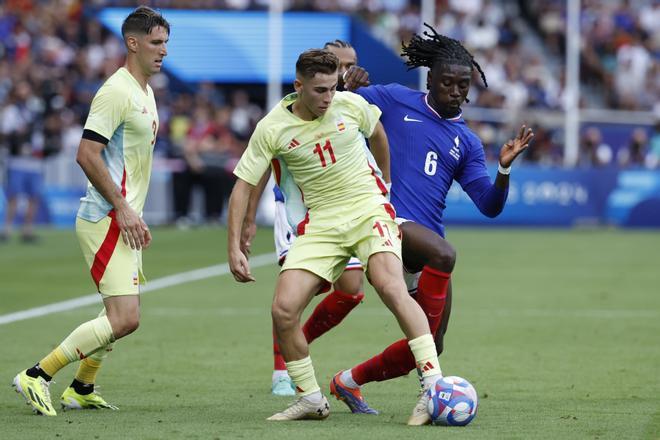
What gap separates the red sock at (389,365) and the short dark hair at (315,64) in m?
1.76

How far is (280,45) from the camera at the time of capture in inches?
1280

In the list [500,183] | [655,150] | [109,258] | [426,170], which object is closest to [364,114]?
[426,170]

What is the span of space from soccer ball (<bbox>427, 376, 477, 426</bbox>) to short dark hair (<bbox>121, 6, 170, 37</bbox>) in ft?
9.12

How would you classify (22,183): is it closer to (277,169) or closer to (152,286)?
(152,286)

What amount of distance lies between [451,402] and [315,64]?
6.74 feet

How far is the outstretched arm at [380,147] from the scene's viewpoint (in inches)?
328

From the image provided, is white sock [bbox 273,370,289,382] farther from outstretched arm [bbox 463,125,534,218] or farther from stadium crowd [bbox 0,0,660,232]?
stadium crowd [bbox 0,0,660,232]

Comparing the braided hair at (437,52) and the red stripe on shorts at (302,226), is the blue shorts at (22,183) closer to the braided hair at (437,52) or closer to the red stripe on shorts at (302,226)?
the braided hair at (437,52)

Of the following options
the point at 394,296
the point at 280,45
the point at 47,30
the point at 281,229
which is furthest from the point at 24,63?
the point at 394,296

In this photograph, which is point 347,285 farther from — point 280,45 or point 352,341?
point 280,45

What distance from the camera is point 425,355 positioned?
7.73 m

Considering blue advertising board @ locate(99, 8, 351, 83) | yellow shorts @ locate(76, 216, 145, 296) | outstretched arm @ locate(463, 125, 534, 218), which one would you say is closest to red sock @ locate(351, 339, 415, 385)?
outstretched arm @ locate(463, 125, 534, 218)

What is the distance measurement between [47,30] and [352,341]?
24.3 m

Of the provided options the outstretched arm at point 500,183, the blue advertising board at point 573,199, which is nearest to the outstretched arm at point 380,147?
the outstretched arm at point 500,183
